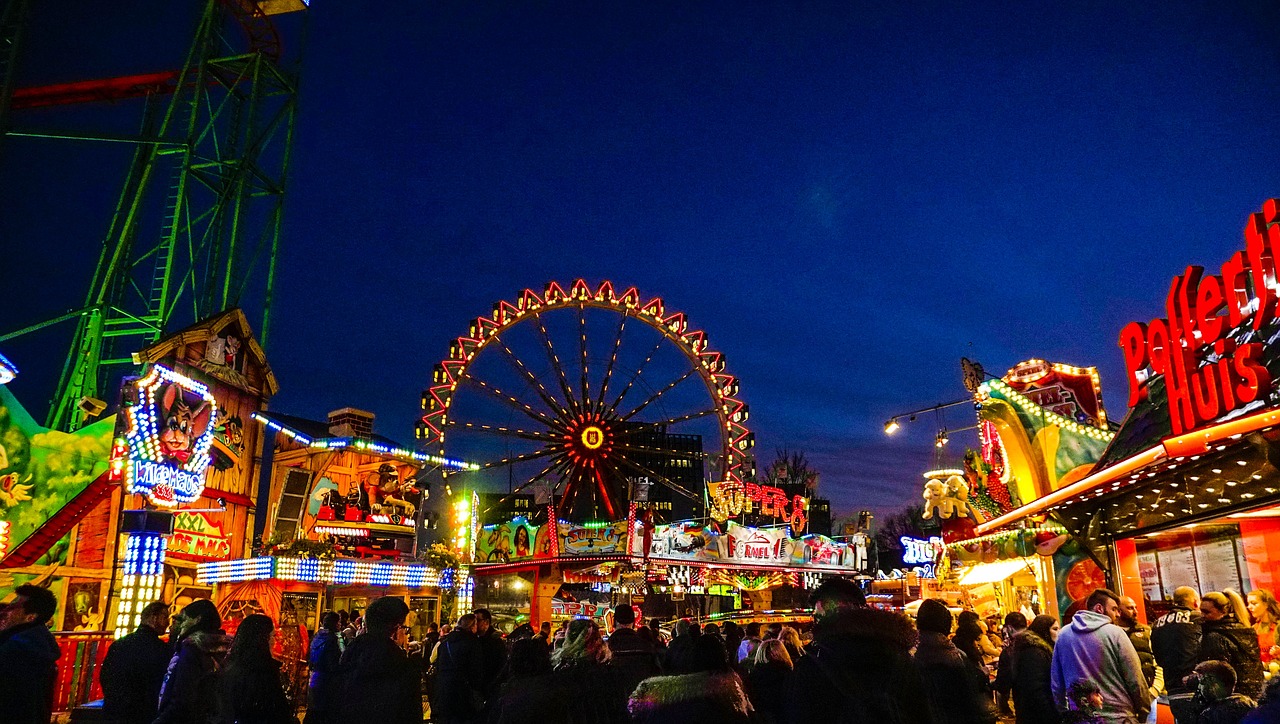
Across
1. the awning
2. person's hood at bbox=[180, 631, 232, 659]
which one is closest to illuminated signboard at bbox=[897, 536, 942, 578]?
the awning

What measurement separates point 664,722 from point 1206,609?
16.0ft

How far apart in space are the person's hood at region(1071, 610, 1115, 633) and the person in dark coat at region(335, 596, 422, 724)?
13.8 feet

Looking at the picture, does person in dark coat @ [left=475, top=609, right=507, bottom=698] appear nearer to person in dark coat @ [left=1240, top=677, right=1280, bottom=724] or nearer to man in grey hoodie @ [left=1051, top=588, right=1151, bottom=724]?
man in grey hoodie @ [left=1051, top=588, right=1151, bottom=724]

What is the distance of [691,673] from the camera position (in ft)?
11.7

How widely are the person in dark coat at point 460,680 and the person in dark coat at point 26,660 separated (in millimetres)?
2503

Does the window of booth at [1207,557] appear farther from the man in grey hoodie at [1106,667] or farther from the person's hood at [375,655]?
the person's hood at [375,655]

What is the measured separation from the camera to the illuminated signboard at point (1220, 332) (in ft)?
22.8

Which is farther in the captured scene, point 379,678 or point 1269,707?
point 379,678

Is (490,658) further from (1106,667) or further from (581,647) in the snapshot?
(1106,667)

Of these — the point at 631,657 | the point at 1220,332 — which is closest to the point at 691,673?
the point at 631,657

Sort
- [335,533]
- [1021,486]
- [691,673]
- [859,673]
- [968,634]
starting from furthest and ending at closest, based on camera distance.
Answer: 1. [335,533]
2. [1021,486]
3. [968,634]
4. [691,673]
5. [859,673]

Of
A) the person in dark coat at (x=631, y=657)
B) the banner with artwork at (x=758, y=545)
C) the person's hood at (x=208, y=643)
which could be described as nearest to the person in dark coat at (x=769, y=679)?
the person in dark coat at (x=631, y=657)

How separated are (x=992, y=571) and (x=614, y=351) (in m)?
15.1

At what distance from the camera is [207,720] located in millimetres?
5379
